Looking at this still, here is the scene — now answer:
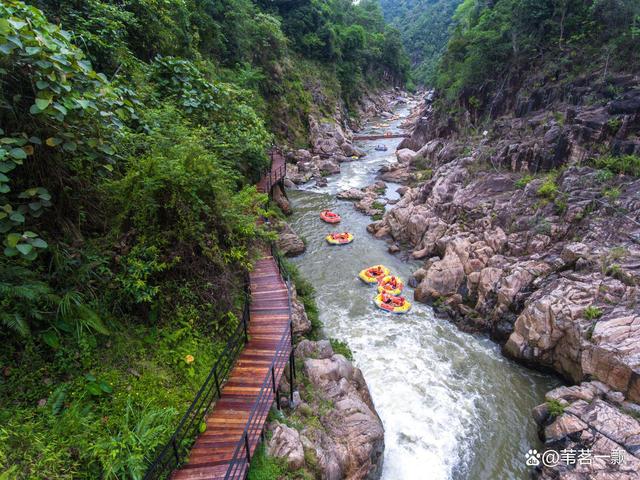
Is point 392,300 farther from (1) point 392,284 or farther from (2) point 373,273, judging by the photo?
(2) point 373,273

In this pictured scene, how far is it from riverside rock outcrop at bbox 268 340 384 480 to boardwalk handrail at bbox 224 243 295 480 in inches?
25.7

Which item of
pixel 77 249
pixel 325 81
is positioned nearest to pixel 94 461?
pixel 77 249

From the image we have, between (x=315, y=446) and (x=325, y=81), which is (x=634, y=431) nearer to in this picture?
(x=315, y=446)

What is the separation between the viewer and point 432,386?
11570 mm

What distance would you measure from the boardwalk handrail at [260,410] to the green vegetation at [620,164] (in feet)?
54.7

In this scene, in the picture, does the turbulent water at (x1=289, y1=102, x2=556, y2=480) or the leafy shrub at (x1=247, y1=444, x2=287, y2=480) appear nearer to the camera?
the leafy shrub at (x1=247, y1=444, x2=287, y2=480)

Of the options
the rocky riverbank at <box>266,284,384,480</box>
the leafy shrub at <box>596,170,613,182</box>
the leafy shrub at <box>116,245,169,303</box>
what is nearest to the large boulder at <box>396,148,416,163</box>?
the leafy shrub at <box>596,170,613,182</box>

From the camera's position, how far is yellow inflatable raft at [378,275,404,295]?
16.3 meters

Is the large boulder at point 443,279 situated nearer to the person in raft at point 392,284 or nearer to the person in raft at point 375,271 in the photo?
the person in raft at point 392,284

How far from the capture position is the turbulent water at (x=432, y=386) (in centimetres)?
929

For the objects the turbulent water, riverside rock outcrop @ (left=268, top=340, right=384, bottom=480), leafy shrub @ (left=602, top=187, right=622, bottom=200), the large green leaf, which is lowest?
the turbulent water

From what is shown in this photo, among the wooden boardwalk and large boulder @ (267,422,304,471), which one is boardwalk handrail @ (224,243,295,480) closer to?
the wooden boardwalk

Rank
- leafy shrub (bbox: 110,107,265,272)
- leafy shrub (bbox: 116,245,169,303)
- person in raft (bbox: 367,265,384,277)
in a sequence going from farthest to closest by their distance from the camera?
person in raft (bbox: 367,265,384,277) < leafy shrub (bbox: 110,107,265,272) < leafy shrub (bbox: 116,245,169,303)

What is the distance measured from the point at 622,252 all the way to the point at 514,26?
2086 centimetres
